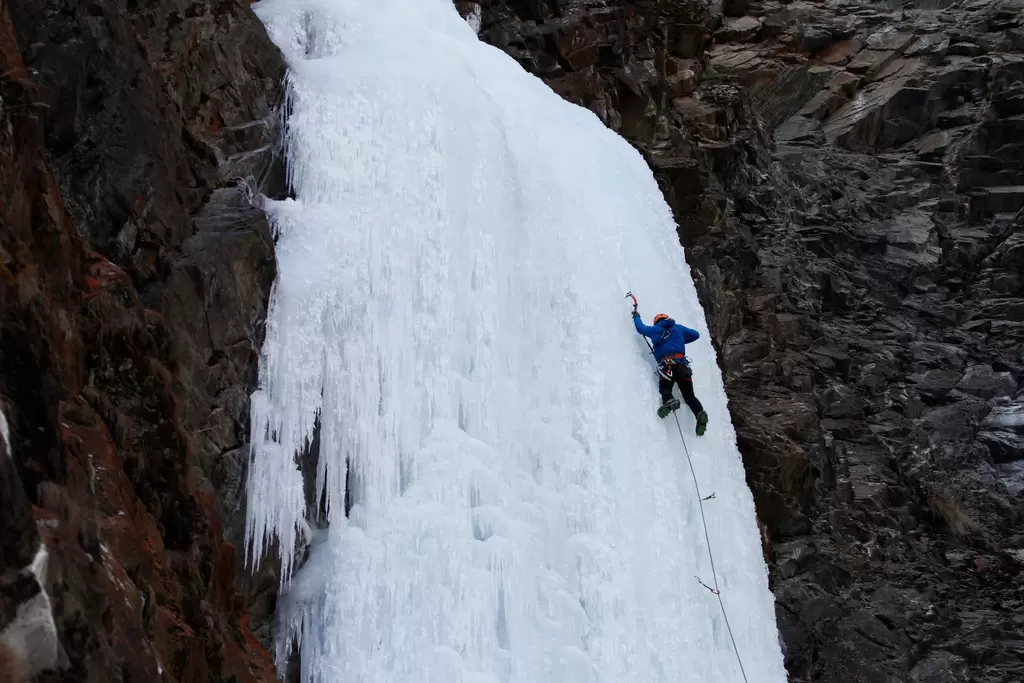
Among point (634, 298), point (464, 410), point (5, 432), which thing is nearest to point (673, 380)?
point (634, 298)

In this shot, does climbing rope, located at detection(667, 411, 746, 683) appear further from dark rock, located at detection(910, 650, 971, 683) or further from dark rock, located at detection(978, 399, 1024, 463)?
dark rock, located at detection(978, 399, 1024, 463)

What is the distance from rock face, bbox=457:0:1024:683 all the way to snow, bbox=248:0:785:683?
285 centimetres

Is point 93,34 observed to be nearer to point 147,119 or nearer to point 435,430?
point 147,119

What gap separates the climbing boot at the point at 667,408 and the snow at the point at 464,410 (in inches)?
2.9

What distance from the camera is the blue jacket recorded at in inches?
297

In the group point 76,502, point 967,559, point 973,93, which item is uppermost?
point 76,502

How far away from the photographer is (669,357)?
7.53 m

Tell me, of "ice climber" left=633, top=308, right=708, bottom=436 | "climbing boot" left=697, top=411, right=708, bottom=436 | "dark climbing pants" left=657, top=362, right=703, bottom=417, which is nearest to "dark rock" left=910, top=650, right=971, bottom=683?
"climbing boot" left=697, top=411, right=708, bottom=436

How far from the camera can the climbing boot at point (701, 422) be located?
7657 mm

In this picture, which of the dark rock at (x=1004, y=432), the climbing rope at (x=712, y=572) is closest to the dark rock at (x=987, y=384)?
the dark rock at (x=1004, y=432)

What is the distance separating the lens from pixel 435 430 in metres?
5.41

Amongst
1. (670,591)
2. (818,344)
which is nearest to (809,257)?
(818,344)

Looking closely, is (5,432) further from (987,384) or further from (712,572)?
(987,384)

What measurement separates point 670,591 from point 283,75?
429 cm
